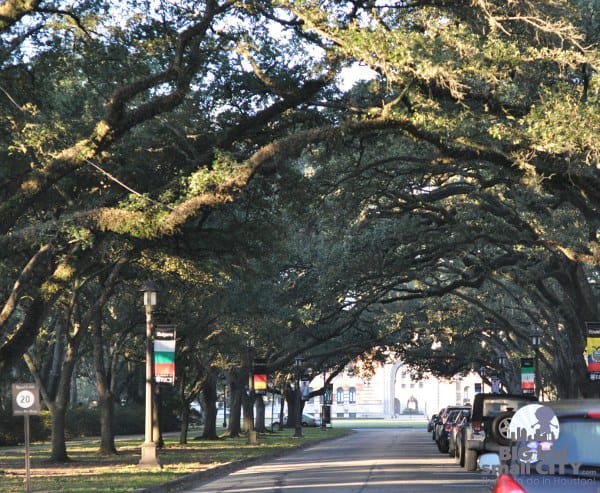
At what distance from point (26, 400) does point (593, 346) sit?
59.3ft

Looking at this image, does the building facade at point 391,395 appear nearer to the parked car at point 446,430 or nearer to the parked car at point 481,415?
the parked car at point 446,430

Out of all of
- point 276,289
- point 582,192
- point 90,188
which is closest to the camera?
point 582,192

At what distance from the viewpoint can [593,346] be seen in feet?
99.4

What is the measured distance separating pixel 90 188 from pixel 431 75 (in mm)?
10677

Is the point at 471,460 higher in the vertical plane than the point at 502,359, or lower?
lower

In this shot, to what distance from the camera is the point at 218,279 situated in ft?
100

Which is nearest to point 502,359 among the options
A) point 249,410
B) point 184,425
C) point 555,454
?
point 249,410

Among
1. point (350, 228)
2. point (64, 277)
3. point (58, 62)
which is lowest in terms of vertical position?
point (64, 277)

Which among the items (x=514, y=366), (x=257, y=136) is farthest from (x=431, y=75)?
(x=514, y=366)

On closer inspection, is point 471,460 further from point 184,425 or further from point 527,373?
point 184,425

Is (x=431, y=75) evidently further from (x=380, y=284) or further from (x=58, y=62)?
(x=380, y=284)

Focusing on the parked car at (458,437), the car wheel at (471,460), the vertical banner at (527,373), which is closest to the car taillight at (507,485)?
the car wheel at (471,460)

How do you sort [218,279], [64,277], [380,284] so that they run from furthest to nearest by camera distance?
[380,284] < [218,279] < [64,277]

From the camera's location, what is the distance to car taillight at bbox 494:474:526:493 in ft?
25.0
